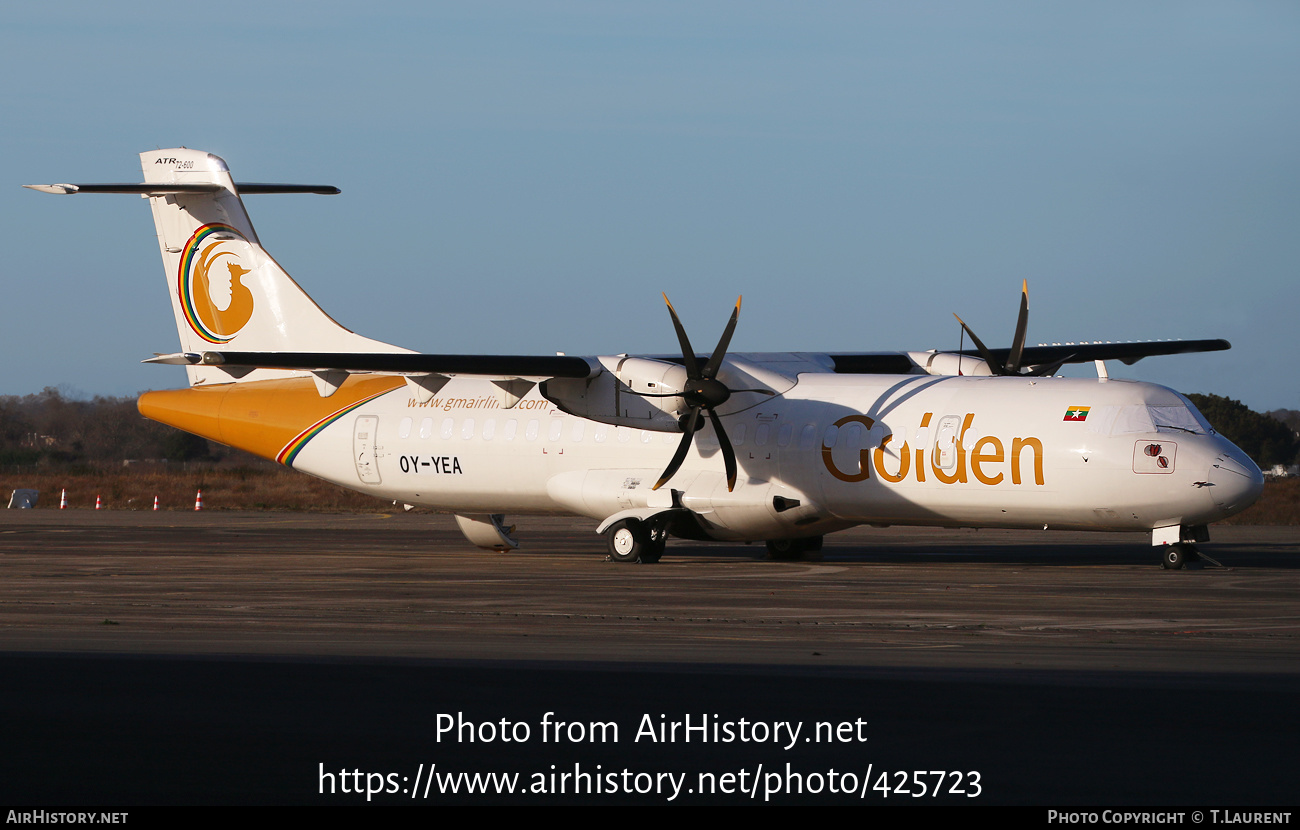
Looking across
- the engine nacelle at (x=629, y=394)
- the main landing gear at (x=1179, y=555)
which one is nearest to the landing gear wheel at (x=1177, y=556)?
the main landing gear at (x=1179, y=555)

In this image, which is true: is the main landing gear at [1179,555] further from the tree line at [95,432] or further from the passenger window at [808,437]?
the tree line at [95,432]

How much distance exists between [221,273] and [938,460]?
15.1 metres

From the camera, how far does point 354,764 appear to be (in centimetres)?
690

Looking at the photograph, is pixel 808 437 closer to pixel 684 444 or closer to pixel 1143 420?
pixel 684 444

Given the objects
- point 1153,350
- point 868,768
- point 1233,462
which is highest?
point 1153,350

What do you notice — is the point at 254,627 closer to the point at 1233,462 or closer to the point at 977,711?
the point at 977,711

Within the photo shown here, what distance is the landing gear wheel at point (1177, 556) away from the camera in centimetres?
2102

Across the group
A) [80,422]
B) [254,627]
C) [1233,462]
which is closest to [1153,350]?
[1233,462]

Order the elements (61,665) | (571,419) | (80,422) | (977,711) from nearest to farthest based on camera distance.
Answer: (977,711), (61,665), (571,419), (80,422)

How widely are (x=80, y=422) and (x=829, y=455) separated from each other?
86227 mm

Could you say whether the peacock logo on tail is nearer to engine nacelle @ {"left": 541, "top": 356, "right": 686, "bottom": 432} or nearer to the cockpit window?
engine nacelle @ {"left": 541, "top": 356, "right": 686, "bottom": 432}

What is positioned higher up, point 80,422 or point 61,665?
point 80,422

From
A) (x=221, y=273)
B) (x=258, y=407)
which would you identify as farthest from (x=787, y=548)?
(x=221, y=273)

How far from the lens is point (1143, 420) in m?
20.9
